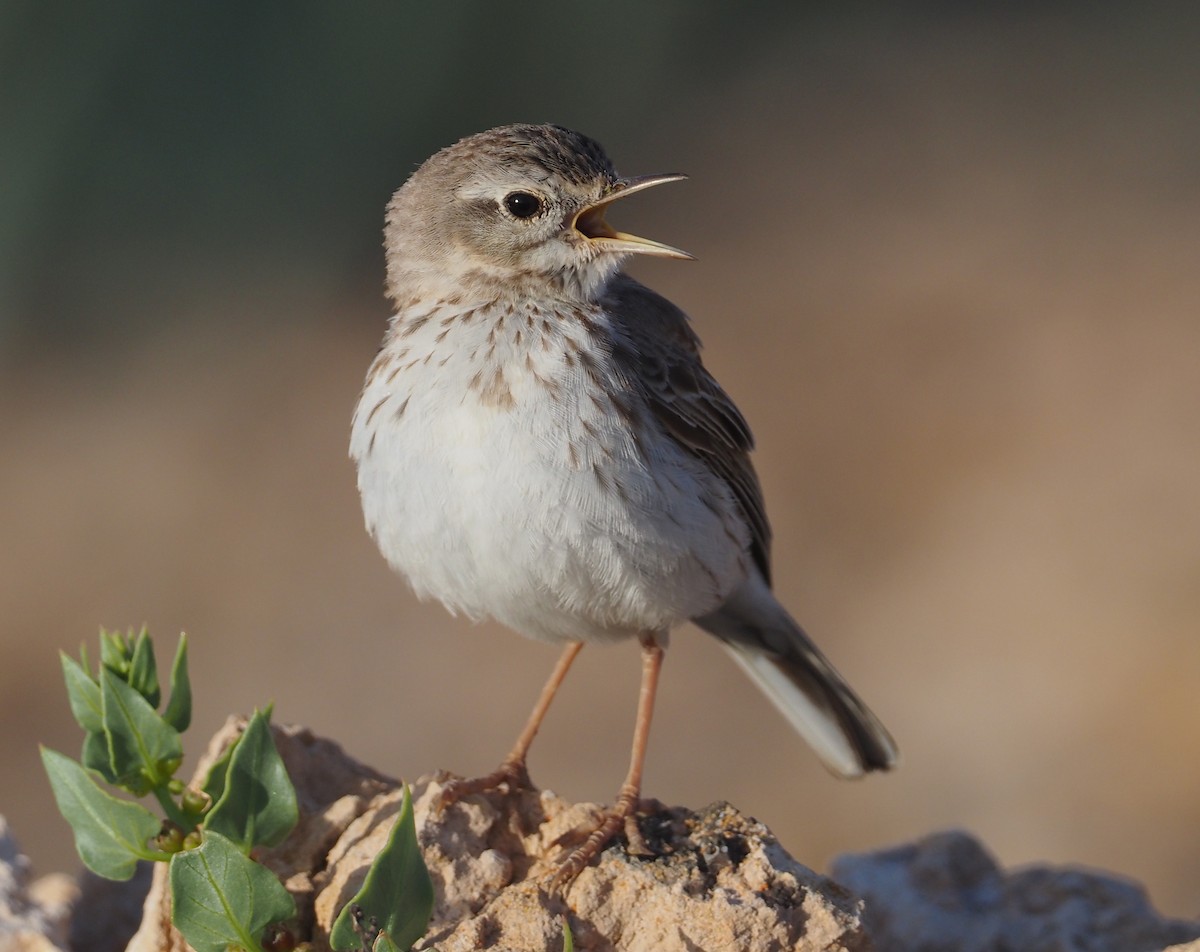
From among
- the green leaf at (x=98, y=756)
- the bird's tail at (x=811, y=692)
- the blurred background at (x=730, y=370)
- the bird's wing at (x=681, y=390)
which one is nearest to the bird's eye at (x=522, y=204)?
the bird's wing at (x=681, y=390)

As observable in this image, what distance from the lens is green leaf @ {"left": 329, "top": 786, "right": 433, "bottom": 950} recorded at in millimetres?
3004

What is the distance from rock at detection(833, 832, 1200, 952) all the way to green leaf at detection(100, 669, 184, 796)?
2144 mm

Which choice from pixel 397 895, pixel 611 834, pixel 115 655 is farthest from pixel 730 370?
pixel 397 895

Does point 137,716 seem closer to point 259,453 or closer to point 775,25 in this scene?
point 259,453

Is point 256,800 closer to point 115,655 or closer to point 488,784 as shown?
point 115,655

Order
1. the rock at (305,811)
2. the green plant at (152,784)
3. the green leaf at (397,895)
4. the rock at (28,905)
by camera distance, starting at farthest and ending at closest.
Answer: the rock at (28,905) → the rock at (305,811) → the green plant at (152,784) → the green leaf at (397,895)

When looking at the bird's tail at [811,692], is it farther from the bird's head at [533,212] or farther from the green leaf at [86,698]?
the green leaf at [86,698]

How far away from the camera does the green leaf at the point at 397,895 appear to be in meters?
3.00

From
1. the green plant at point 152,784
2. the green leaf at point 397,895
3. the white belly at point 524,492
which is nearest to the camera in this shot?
the green leaf at point 397,895

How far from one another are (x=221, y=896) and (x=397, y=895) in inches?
14.0

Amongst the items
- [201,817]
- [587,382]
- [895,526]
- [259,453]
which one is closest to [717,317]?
[895,526]

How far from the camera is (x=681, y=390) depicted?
4867mm

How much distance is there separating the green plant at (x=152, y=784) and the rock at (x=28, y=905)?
65cm

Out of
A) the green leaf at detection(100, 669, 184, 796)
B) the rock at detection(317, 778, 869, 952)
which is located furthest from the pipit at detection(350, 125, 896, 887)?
the green leaf at detection(100, 669, 184, 796)
